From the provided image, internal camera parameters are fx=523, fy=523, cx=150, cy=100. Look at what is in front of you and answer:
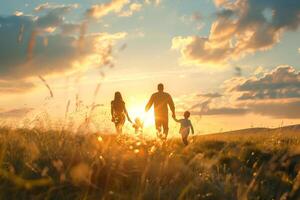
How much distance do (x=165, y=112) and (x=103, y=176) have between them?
1047 centimetres

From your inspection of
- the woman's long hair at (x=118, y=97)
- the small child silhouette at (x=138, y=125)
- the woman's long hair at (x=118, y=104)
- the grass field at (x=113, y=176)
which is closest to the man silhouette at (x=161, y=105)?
the woman's long hair at (x=118, y=104)

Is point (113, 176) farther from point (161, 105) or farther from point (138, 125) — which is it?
point (161, 105)

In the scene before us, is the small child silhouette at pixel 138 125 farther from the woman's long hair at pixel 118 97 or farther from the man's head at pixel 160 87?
the woman's long hair at pixel 118 97

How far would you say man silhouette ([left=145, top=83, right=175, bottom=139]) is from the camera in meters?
16.8

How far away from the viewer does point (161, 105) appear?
16812mm

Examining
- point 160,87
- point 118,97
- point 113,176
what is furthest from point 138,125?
point 118,97

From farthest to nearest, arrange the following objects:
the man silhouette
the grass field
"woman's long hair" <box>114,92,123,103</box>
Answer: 1. "woman's long hair" <box>114,92,123,103</box>
2. the man silhouette
3. the grass field

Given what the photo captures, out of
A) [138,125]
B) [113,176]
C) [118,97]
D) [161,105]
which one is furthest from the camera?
[118,97]

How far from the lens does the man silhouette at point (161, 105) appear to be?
16781 mm

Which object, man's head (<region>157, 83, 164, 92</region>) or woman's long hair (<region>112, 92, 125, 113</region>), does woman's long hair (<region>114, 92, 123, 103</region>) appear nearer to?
woman's long hair (<region>112, 92, 125, 113</region>)

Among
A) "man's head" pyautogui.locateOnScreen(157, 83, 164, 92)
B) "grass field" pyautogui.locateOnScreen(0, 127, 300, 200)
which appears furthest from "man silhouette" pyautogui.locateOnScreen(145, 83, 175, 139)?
"grass field" pyautogui.locateOnScreen(0, 127, 300, 200)

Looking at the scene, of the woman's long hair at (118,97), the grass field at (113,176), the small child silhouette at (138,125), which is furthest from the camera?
the woman's long hair at (118,97)

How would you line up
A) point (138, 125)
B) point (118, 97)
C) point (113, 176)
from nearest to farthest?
point (113, 176), point (138, 125), point (118, 97)

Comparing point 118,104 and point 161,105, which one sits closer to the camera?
point 161,105
